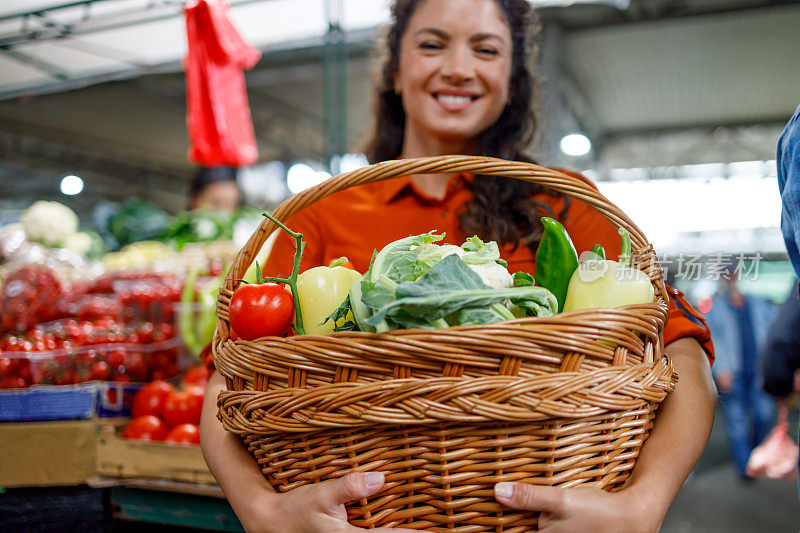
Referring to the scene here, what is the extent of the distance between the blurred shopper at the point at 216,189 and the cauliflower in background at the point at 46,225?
0.96 m

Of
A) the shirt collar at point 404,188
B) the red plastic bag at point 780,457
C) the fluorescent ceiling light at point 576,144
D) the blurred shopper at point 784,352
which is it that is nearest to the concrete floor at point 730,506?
the red plastic bag at point 780,457

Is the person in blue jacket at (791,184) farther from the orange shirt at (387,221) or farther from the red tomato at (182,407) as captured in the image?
the red tomato at (182,407)

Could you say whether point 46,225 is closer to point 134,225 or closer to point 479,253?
point 134,225

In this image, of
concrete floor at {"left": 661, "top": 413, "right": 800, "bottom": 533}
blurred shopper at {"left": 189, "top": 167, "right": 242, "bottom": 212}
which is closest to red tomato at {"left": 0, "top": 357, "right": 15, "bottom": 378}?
blurred shopper at {"left": 189, "top": 167, "right": 242, "bottom": 212}

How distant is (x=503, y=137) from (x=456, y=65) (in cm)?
26

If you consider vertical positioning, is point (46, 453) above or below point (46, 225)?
below

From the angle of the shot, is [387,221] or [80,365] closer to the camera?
[387,221]

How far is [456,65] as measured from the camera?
127 centimetres

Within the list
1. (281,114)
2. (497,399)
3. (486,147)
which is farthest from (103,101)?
(497,399)

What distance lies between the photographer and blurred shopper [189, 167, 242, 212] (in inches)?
170

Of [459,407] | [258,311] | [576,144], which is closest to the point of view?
[459,407]

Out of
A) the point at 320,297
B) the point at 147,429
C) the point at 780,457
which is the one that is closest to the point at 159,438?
the point at 147,429

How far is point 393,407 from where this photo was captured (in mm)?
680

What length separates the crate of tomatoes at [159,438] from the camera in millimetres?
1440
